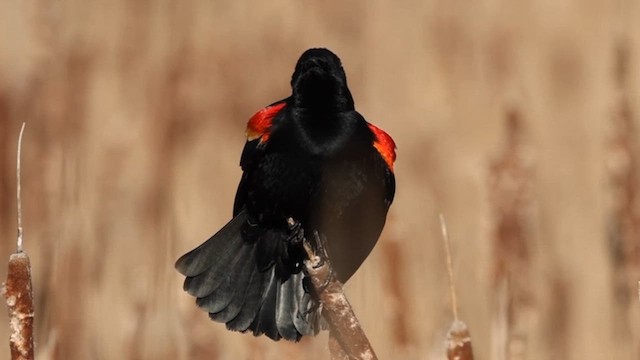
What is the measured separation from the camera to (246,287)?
8.93 ft

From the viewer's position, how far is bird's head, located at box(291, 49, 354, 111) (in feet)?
8.44

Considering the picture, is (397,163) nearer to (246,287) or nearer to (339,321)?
(246,287)

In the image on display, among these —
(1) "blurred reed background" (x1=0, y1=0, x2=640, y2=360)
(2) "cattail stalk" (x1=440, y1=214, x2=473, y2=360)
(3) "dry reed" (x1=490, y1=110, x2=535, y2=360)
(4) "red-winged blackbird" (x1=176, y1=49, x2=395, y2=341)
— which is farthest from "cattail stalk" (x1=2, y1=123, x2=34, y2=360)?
(4) "red-winged blackbird" (x1=176, y1=49, x2=395, y2=341)

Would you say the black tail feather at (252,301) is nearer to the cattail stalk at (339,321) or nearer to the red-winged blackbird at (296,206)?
the red-winged blackbird at (296,206)

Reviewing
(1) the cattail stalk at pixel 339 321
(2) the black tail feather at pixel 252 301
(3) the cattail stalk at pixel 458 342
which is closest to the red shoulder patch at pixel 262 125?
(2) the black tail feather at pixel 252 301

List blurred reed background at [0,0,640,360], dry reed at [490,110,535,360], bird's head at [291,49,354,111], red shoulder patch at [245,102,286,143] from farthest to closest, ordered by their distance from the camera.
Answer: red shoulder patch at [245,102,286,143], bird's head at [291,49,354,111], blurred reed background at [0,0,640,360], dry reed at [490,110,535,360]

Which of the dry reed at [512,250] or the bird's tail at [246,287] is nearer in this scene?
the dry reed at [512,250]

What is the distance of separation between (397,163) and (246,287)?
4.30ft

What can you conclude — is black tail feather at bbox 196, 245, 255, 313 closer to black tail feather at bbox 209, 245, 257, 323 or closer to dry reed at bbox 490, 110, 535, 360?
black tail feather at bbox 209, 245, 257, 323

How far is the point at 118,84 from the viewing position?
3891 millimetres

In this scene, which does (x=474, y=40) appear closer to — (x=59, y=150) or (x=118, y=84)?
(x=118, y=84)

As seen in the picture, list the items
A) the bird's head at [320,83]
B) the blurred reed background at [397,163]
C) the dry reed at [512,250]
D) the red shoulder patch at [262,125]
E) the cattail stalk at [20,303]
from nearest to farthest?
the cattail stalk at [20,303], the dry reed at [512,250], the blurred reed background at [397,163], the bird's head at [320,83], the red shoulder patch at [262,125]

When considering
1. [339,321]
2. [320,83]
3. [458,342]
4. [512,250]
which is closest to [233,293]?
[320,83]

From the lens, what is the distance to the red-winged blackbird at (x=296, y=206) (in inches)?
102
